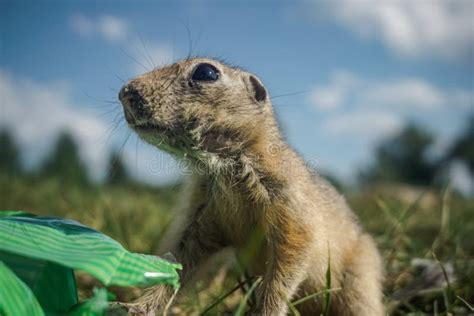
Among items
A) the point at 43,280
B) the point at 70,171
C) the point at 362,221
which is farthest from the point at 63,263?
the point at 70,171

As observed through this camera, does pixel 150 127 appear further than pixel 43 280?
Yes

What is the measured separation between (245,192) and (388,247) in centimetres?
234

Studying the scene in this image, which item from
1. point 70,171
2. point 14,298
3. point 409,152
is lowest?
point 409,152

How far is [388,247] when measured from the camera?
483 cm

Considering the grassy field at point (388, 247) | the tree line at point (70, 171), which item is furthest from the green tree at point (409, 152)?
the grassy field at point (388, 247)

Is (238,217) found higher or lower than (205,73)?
lower

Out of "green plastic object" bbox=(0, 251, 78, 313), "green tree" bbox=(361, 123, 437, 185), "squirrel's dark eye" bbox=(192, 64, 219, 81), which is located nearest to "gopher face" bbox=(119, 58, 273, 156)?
"squirrel's dark eye" bbox=(192, 64, 219, 81)

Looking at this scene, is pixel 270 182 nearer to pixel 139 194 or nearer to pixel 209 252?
pixel 209 252

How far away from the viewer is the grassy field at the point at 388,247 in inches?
136

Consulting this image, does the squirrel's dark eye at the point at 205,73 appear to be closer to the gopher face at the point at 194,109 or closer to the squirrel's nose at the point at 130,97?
the gopher face at the point at 194,109

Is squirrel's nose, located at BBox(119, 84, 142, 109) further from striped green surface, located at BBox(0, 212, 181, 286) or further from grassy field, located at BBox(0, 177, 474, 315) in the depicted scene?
grassy field, located at BBox(0, 177, 474, 315)

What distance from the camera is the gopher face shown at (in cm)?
284

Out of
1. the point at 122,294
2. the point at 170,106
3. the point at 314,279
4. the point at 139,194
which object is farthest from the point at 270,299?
the point at 139,194

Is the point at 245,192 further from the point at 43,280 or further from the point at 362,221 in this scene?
the point at 362,221
